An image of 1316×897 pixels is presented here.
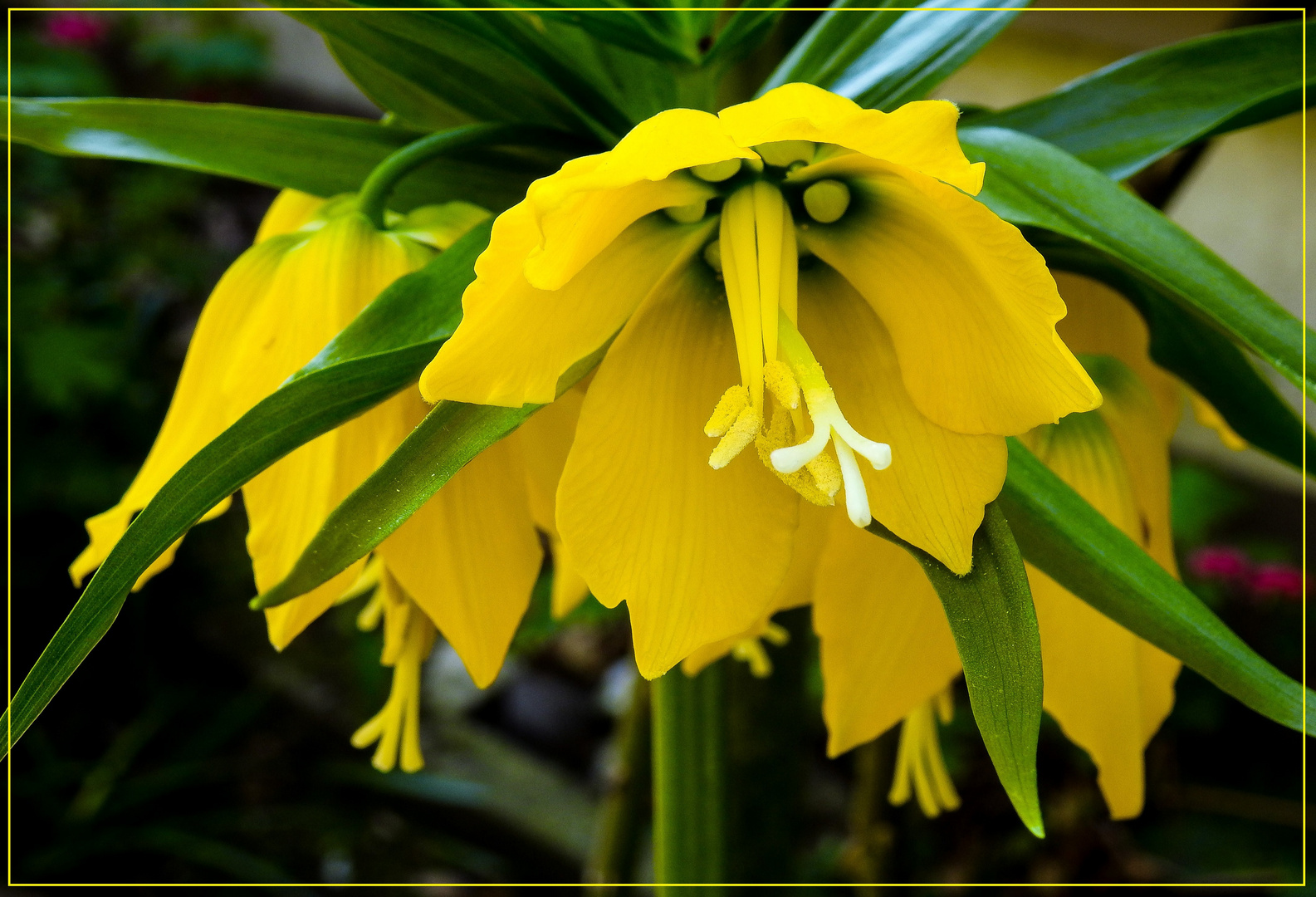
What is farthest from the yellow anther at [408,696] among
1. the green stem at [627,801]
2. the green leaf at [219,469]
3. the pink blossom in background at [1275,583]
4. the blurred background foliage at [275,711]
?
the pink blossom in background at [1275,583]

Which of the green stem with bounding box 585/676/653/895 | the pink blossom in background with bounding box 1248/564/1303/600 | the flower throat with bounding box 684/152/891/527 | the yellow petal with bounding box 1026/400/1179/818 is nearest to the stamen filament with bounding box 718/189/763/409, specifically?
the flower throat with bounding box 684/152/891/527

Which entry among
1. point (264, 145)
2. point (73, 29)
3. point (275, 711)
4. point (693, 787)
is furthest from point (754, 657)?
point (73, 29)

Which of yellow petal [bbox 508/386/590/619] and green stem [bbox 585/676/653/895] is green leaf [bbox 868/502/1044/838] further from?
green stem [bbox 585/676/653/895]

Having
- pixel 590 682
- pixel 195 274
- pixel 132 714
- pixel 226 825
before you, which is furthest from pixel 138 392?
pixel 590 682

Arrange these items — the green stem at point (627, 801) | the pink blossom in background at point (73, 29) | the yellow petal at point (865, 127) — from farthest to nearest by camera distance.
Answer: the pink blossom in background at point (73, 29) < the green stem at point (627, 801) < the yellow petal at point (865, 127)

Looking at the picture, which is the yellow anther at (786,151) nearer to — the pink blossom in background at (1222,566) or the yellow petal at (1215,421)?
the yellow petal at (1215,421)

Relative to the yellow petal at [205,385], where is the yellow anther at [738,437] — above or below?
below
